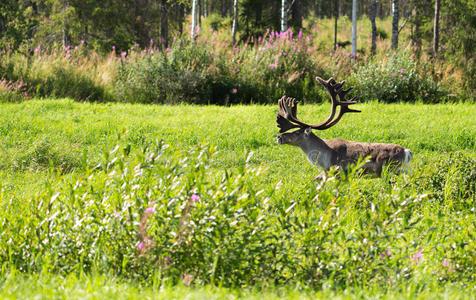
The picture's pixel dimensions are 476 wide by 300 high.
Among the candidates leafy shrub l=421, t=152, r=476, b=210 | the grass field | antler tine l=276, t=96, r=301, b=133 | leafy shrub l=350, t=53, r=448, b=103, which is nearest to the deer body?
antler tine l=276, t=96, r=301, b=133

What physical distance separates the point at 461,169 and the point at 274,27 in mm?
21076

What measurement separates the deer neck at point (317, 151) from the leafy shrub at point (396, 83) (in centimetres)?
779

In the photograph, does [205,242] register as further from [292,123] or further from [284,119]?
[292,123]

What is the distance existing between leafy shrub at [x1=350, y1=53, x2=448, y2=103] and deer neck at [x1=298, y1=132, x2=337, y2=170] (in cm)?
779

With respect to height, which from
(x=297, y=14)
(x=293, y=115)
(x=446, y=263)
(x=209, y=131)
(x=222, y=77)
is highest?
(x=297, y=14)

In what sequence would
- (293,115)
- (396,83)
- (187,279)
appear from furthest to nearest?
(396,83)
(293,115)
(187,279)

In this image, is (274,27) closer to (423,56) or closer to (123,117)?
(423,56)

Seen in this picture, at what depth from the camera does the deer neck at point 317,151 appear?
650 cm

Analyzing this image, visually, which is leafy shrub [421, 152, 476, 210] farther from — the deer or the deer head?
the deer head

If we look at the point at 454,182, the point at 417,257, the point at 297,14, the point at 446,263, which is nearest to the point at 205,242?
the point at 417,257

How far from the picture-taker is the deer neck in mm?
6504

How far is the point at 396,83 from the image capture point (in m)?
14.2

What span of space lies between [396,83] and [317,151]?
338 inches

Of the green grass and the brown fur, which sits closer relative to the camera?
the brown fur
